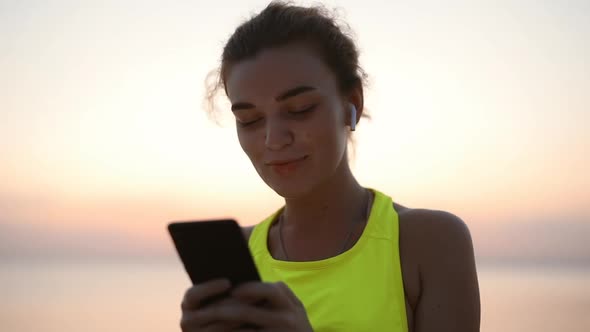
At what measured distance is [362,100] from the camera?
6.77 feet

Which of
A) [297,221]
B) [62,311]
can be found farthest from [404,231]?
[62,311]

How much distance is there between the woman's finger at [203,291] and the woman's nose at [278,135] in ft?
1.69

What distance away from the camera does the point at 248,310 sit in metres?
1.41

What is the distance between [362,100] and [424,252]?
0.56 meters

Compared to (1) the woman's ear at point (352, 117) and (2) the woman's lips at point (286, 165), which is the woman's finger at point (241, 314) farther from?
(1) the woman's ear at point (352, 117)

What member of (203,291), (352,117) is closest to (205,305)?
(203,291)

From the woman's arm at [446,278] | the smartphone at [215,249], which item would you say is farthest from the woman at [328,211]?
the smartphone at [215,249]

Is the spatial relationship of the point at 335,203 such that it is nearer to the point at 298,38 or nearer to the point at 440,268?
the point at 440,268

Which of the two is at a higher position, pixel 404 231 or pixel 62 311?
pixel 404 231

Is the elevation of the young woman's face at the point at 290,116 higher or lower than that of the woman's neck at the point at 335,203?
higher

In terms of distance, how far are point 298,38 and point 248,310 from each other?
88cm

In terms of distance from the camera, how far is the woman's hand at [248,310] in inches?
54.9

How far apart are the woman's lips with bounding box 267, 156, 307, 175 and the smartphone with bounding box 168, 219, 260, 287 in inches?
18.0

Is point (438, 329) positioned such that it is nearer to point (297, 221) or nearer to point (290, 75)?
point (297, 221)
